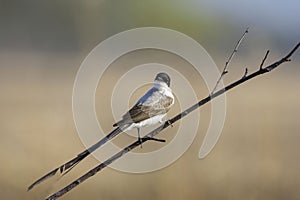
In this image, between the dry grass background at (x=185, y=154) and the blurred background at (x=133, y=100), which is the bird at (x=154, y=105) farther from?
the dry grass background at (x=185, y=154)

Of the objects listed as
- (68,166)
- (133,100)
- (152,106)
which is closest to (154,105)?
(152,106)


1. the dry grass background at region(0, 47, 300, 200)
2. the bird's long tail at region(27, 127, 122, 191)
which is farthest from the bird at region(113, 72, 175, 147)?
the dry grass background at region(0, 47, 300, 200)

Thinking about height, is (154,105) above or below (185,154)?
below

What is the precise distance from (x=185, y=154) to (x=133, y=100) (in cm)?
26

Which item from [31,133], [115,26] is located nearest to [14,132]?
[31,133]

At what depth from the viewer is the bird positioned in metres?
0.61

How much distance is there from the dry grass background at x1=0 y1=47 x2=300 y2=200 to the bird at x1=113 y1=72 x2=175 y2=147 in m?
0.65

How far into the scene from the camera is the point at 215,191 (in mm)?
1756

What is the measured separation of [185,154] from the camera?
1.90 m

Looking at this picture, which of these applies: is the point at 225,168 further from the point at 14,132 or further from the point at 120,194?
the point at 14,132

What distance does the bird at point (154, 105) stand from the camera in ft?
2.00

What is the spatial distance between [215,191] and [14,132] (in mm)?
877

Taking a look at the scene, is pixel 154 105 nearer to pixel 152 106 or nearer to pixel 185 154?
pixel 152 106

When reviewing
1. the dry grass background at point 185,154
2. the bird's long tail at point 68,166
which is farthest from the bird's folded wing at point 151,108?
the dry grass background at point 185,154
